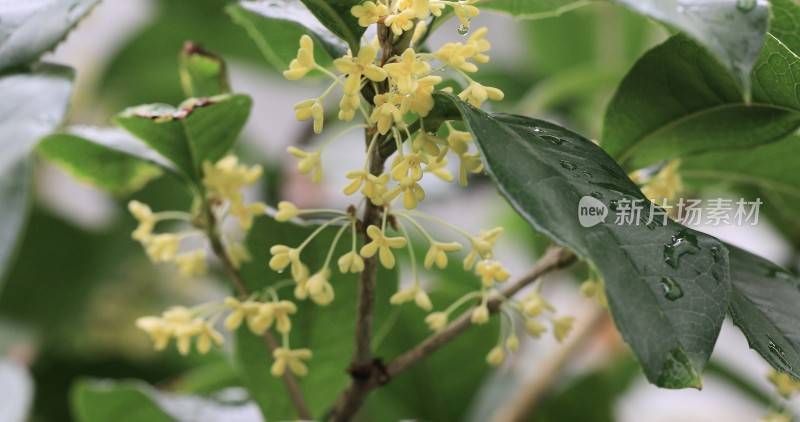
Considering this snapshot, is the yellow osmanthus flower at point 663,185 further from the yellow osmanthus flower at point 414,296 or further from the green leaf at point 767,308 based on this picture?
the yellow osmanthus flower at point 414,296

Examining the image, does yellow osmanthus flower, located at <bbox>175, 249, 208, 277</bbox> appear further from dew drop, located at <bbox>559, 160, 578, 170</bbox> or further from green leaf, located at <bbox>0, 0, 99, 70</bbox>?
dew drop, located at <bbox>559, 160, 578, 170</bbox>

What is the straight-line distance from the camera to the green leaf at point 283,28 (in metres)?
0.47

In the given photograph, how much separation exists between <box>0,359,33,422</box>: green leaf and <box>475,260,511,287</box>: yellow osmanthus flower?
44 cm

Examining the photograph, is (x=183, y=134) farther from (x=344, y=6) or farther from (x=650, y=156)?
(x=650, y=156)

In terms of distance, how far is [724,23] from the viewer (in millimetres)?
317

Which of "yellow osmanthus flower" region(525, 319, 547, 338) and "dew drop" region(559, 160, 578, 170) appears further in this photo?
"yellow osmanthus flower" region(525, 319, 547, 338)

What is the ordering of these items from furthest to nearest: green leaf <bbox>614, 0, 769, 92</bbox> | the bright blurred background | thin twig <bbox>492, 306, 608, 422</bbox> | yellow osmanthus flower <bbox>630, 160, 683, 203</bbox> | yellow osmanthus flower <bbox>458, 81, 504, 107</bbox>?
the bright blurred background < thin twig <bbox>492, 306, 608, 422</bbox> < yellow osmanthus flower <bbox>630, 160, 683, 203</bbox> < yellow osmanthus flower <bbox>458, 81, 504, 107</bbox> < green leaf <bbox>614, 0, 769, 92</bbox>

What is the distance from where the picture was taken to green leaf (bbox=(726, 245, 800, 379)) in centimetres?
40

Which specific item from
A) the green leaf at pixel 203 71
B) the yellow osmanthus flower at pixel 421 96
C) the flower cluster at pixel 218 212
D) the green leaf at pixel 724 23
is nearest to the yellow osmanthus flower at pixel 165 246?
Answer: the flower cluster at pixel 218 212

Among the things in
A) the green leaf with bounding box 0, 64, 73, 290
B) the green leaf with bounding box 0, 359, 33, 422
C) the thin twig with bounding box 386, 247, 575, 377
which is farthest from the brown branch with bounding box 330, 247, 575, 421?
the green leaf with bounding box 0, 359, 33, 422

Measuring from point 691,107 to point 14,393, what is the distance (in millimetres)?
589

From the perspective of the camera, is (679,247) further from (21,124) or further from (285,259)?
(21,124)

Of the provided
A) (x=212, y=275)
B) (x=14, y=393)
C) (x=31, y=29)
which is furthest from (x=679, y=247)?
(x=212, y=275)

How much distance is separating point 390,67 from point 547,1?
0.14 m
